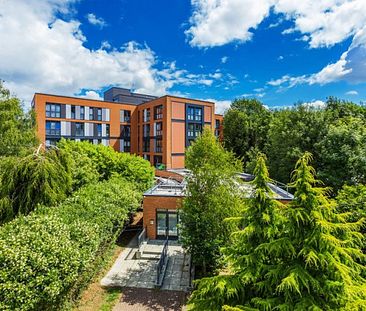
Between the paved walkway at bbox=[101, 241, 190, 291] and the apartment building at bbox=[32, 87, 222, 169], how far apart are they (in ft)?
71.1

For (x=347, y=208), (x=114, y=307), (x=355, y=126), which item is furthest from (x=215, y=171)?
(x=355, y=126)

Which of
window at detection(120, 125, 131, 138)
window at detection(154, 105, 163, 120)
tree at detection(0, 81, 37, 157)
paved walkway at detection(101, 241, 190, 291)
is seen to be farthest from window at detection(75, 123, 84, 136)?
paved walkway at detection(101, 241, 190, 291)

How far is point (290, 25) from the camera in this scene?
16109 mm

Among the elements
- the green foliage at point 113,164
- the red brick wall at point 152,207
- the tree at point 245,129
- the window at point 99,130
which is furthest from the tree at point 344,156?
the window at point 99,130

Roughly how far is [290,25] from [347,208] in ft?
42.1

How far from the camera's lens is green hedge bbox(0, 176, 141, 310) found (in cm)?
657

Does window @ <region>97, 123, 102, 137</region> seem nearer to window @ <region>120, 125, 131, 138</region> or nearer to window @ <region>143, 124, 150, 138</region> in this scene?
window @ <region>120, 125, 131, 138</region>

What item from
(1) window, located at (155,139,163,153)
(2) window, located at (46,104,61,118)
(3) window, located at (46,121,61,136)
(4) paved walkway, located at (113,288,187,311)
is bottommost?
(4) paved walkway, located at (113,288,187,311)

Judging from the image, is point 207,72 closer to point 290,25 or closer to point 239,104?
point 290,25

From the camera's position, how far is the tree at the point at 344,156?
626 inches

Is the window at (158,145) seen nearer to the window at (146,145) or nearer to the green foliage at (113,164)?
the window at (146,145)

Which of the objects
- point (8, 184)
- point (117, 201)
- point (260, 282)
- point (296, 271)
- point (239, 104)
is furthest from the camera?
point (239, 104)

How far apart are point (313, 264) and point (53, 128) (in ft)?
125

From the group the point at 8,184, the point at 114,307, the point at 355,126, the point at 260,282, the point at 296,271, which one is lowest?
the point at 114,307
